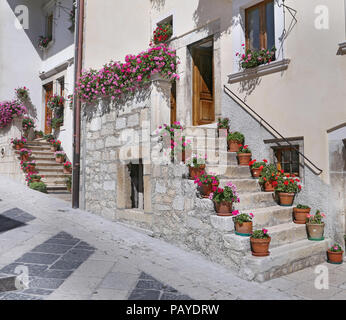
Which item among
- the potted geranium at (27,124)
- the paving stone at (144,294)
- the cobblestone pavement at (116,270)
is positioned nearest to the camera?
the paving stone at (144,294)

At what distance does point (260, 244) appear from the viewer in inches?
158

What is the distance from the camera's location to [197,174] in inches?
194

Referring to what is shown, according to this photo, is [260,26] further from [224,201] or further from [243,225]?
Answer: [243,225]

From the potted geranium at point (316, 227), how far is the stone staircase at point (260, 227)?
0.08 meters

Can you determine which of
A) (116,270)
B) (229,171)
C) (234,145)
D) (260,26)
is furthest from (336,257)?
(260,26)

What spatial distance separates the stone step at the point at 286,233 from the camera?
4473 mm

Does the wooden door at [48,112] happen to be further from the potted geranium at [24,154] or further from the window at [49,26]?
the potted geranium at [24,154]

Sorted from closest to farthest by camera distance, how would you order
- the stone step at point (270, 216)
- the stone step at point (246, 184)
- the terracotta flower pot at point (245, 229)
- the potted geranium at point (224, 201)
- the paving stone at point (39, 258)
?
the paving stone at point (39, 258) < the terracotta flower pot at point (245, 229) < the potted geranium at point (224, 201) < the stone step at point (270, 216) < the stone step at point (246, 184)

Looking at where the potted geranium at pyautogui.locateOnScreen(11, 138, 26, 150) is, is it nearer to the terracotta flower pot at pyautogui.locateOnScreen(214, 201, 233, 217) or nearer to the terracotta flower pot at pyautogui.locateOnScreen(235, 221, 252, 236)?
the terracotta flower pot at pyautogui.locateOnScreen(214, 201, 233, 217)

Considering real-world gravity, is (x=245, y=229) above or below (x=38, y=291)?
above

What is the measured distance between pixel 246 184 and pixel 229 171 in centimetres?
36

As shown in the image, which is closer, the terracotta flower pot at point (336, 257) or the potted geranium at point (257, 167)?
the terracotta flower pot at point (336, 257)

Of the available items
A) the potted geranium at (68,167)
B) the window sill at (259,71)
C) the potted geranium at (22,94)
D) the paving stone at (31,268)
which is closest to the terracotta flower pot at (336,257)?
the window sill at (259,71)

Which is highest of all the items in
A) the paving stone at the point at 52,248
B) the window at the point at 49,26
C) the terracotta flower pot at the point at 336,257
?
the window at the point at 49,26
